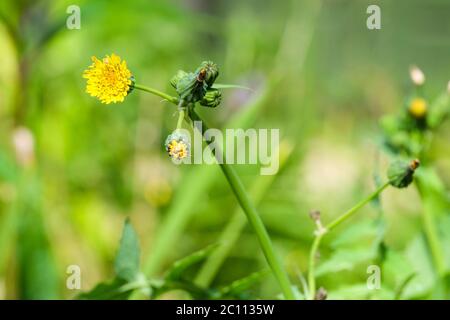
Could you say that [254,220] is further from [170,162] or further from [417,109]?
[170,162]

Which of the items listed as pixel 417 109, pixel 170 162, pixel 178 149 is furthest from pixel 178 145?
pixel 170 162

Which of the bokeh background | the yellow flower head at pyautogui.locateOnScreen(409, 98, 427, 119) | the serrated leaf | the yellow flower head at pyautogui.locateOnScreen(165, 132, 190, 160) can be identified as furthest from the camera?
the bokeh background

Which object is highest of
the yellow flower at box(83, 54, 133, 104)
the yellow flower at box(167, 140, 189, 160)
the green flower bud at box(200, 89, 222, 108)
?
the yellow flower at box(83, 54, 133, 104)

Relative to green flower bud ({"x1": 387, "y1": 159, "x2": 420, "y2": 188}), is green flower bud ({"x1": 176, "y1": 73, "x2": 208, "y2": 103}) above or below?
above

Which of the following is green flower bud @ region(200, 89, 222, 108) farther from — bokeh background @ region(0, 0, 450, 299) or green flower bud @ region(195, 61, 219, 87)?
bokeh background @ region(0, 0, 450, 299)

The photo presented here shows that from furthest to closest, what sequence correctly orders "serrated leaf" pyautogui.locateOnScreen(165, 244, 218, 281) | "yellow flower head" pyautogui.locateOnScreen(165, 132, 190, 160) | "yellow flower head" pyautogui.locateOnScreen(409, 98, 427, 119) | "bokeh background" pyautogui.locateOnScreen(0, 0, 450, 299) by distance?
"bokeh background" pyautogui.locateOnScreen(0, 0, 450, 299), "yellow flower head" pyautogui.locateOnScreen(409, 98, 427, 119), "serrated leaf" pyautogui.locateOnScreen(165, 244, 218, 281), "yellow flower head" pyautogui.locateOnScreen(165, 132, 190, 160)

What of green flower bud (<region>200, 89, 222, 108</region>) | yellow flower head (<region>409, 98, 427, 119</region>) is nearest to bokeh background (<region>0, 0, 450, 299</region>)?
yellow flower head (<region>409, 98, 427, 119</region>)
